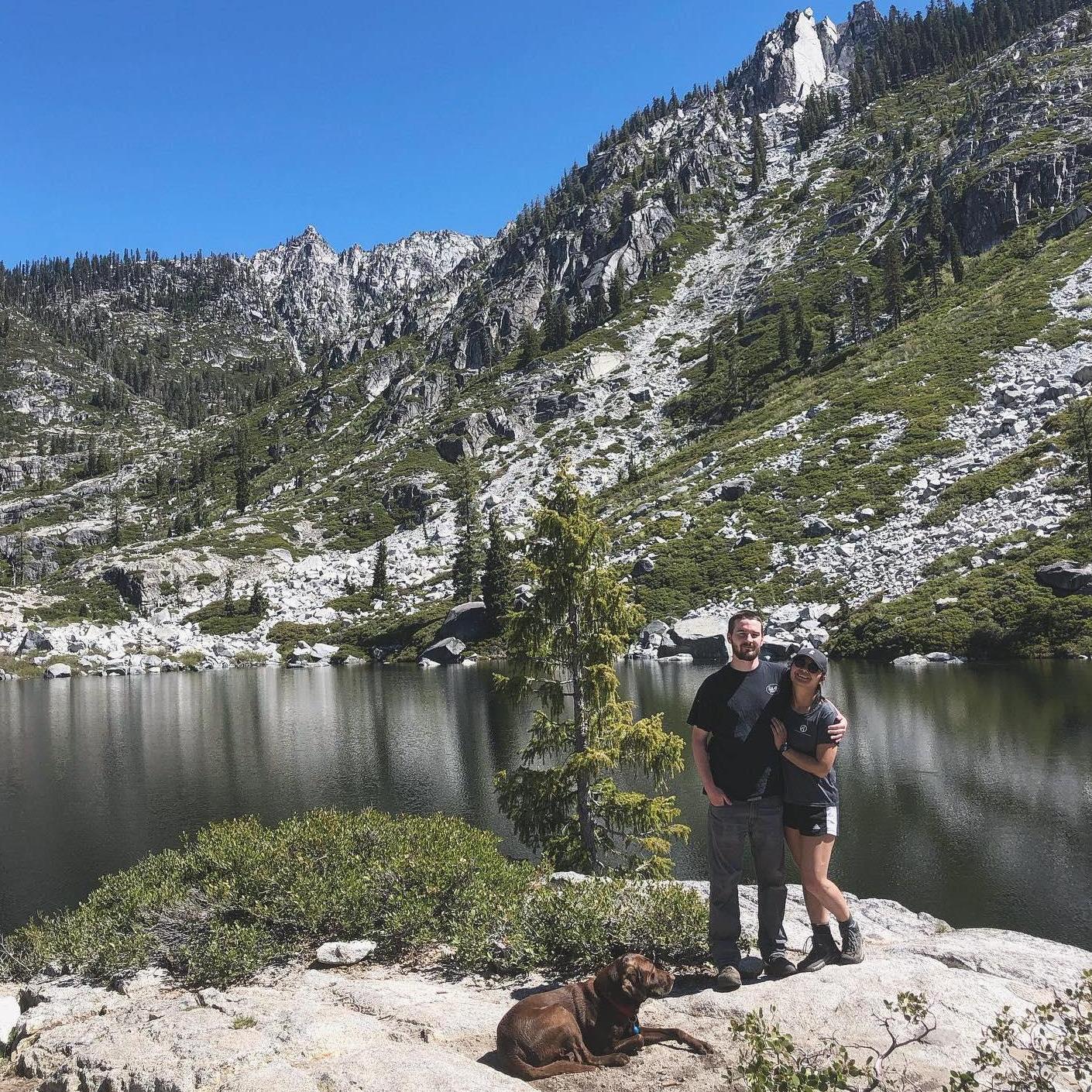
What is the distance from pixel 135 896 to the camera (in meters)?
12.3

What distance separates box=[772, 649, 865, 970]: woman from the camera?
6.91m

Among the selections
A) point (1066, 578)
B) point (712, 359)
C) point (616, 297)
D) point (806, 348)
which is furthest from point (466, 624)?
point (616, 297)

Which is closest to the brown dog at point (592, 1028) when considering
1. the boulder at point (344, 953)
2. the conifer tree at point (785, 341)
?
the boulder at point (344, 953)

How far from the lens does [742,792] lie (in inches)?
280

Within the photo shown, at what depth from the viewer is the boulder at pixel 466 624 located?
282ft

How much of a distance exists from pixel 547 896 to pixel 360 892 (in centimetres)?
349

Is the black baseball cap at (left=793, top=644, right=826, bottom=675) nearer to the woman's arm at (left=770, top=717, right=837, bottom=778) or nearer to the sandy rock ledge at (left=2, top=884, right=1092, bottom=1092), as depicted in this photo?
the woman's arm at (left=770, top=717, right=837, bottom=778)

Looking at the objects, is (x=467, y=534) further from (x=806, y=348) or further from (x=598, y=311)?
(x=598, y=311)

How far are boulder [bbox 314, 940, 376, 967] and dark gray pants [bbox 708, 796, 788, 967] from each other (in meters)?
5.24

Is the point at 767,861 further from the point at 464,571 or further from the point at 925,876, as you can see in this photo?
the point at 464,571

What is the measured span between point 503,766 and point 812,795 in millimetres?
26462

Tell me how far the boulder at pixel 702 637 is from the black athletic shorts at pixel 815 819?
60063 millimetres

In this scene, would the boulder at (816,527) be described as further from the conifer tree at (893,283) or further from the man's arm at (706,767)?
the man's arm at (706,767)

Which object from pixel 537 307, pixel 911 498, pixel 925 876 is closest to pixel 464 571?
pixel 911 498
